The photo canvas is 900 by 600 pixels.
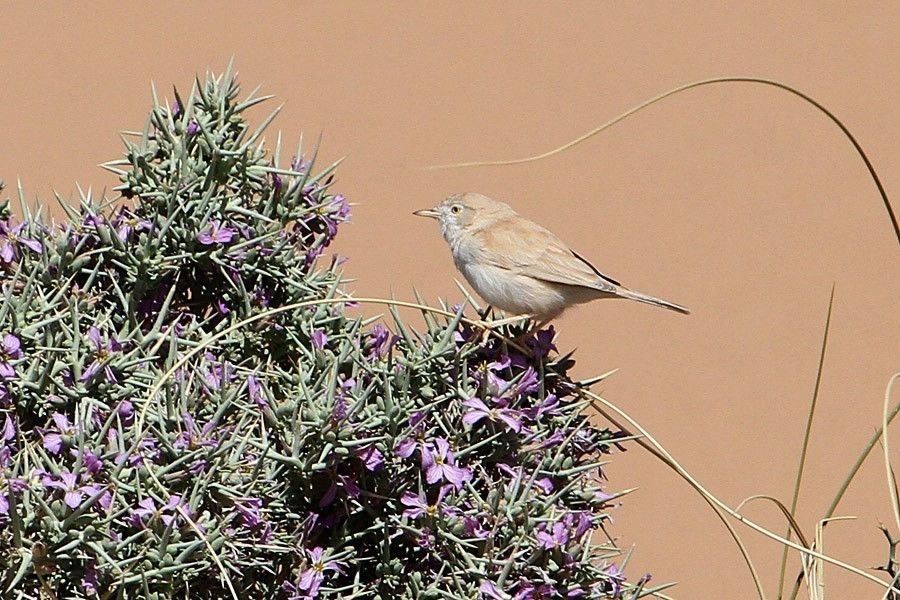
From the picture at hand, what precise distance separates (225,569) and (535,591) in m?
0.74

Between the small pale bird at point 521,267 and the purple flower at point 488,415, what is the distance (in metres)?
0.56

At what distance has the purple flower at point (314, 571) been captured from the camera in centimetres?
291

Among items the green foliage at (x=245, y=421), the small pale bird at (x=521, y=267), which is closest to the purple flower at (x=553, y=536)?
the green foliage at (x=245, y=421)

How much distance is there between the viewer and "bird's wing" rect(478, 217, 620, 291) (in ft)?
11.8

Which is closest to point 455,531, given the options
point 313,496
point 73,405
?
point 313,496

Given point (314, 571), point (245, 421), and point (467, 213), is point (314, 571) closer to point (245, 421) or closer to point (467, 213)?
point (245, 421)

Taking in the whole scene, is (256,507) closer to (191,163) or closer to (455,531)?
(455,531)

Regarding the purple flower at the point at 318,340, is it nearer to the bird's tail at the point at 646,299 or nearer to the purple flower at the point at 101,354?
the purple flower at the point at 101,354

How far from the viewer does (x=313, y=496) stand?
303cm

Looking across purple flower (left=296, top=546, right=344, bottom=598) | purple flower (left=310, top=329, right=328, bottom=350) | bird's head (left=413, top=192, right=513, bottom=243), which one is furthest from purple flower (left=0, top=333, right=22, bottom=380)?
bird's head (left=413, top=192, right=513, bottom=243)

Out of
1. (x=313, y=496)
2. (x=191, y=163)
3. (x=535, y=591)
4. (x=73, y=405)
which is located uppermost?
(x=191, y=163)

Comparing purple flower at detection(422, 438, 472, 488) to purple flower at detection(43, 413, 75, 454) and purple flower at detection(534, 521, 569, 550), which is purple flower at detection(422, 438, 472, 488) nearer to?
purple flower at detection(534, 521, 569, 550)

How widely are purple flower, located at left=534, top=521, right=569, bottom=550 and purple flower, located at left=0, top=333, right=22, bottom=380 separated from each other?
1.32m

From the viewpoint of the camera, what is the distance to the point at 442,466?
293 cm
